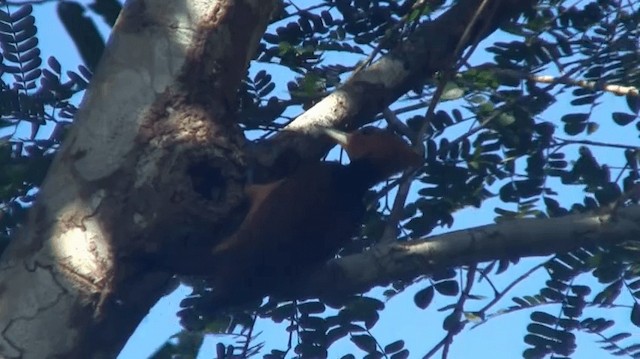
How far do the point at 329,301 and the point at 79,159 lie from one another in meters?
1.03

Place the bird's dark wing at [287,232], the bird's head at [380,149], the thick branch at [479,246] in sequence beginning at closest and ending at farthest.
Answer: the thick branch at [479,246]
the bird's dark wing at [287,232]
the bird's head at [380,149]

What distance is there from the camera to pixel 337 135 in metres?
3.61

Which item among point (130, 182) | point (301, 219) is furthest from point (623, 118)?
point (130, 182)

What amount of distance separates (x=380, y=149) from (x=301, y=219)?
47cm

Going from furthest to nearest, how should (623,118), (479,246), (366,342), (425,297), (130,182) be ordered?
(623,118)
(425,297)
(366,342)
(479,246)
(130,182)

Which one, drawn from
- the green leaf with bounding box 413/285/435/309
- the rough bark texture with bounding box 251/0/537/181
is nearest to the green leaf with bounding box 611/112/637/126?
the rough bark texture with bounding box 251/0/537/181

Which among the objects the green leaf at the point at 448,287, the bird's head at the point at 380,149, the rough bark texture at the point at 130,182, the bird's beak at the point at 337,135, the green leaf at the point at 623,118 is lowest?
the rough bark texture at the point at 130,182

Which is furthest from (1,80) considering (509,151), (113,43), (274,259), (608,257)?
(608,257)

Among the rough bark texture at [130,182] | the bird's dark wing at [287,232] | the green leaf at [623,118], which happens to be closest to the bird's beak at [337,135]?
the bird's dark wing at [287,232]

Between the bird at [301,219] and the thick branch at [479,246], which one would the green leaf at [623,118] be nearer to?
the thick branch at [479,246]

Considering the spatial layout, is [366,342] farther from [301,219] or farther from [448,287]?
[301,219]

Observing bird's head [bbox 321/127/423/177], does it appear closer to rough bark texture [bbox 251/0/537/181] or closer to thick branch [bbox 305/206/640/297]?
rough bark texture [bbox 251/0/537/181]

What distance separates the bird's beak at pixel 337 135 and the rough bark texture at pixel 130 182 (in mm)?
372

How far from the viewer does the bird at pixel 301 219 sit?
134 inches
